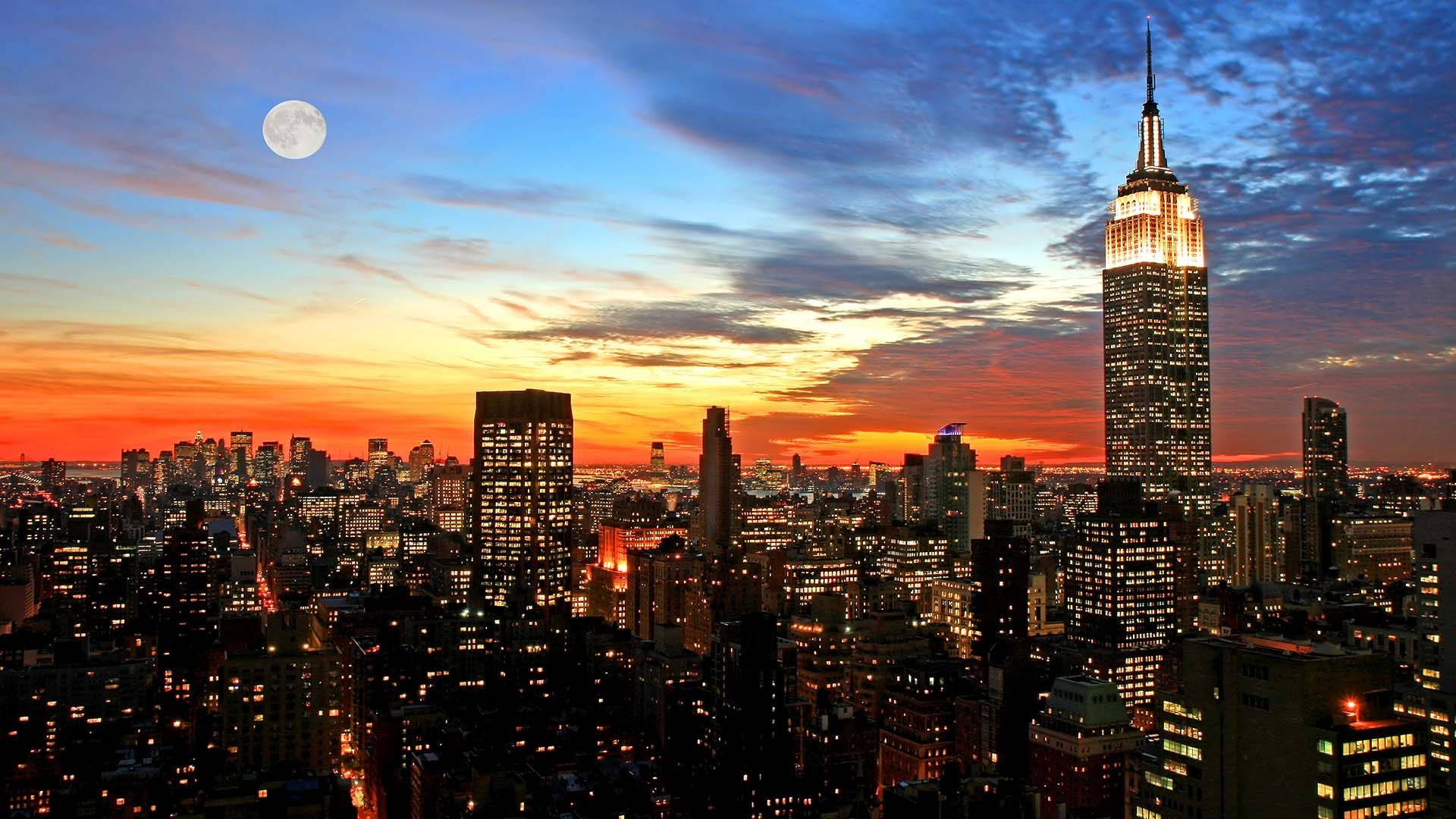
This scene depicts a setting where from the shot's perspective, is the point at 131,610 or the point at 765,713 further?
the point at 131,610

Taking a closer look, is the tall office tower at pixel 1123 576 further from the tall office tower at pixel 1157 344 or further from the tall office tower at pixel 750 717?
the tall office tower at pixel 1157 344

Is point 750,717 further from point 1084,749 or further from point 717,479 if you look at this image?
point 717,479

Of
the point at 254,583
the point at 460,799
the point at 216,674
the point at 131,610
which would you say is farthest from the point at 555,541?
the point at 460,799

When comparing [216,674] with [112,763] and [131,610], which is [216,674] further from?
[131,610]

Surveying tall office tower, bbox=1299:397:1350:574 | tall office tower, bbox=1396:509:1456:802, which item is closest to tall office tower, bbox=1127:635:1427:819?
tall office tower, bbox=1396:509:1456:802

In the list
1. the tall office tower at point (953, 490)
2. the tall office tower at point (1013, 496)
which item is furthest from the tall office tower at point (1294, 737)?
the tall office tower at point (1013, 496)

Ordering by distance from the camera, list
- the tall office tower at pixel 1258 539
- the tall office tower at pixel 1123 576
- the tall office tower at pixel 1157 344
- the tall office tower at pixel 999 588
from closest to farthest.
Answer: the tall office tower at pixel 999 588 < the tall office tower at pixel 1123 576 < the tall office tower at pixel 1258 539 < the tall office tower at pixel 1157 344

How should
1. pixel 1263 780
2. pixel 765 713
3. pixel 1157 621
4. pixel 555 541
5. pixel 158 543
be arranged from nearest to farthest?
pixel 1263 780
pixel 765 713
pixel 1157 621
pixel 555 541
pixel 158 543
